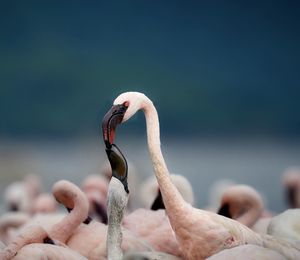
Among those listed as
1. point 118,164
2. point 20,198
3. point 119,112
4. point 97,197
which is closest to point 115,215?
point 118,164

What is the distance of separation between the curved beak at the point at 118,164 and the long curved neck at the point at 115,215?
2 cm

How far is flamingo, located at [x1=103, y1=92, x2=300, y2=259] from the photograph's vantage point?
17.6 ft

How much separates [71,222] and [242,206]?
108cm

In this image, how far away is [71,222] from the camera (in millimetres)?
6238

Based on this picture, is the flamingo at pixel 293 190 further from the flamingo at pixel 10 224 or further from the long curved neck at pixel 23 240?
the long curved neck at pixel 23 240

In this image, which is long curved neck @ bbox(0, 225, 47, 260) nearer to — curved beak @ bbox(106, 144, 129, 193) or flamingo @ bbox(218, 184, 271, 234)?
curved beak @ bbox(106, 144, 129, 193)

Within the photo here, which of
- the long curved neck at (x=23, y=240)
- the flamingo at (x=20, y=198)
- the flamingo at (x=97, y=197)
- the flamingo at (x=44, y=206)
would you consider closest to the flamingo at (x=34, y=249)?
the long curved neck at (x=23, y=240)

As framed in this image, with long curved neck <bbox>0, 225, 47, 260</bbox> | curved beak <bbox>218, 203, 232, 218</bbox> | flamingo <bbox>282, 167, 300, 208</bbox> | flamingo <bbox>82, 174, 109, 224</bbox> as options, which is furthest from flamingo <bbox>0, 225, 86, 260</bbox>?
flamingo <bbox>282, 167, 300, 208</bbox>

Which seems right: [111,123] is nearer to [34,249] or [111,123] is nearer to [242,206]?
[34,249]

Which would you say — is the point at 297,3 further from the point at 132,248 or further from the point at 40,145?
the point at 132,248

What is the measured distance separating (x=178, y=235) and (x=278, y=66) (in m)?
14.8

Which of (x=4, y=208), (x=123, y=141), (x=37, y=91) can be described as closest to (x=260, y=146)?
(x=123, y=141)

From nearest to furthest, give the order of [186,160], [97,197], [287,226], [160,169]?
[160,169] → [287,226] → [97,197] → [186,160]

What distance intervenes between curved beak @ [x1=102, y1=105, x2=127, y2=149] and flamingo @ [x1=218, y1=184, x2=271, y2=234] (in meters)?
1.55
